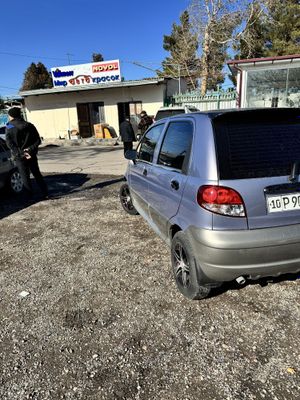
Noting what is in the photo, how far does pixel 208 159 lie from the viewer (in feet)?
7.79

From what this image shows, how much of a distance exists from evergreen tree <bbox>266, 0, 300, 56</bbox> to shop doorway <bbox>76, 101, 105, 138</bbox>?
538 inches

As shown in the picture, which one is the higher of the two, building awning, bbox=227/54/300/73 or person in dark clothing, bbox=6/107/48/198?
building awning, bbox=227/54/300/73

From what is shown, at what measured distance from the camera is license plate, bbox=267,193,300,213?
231 cm

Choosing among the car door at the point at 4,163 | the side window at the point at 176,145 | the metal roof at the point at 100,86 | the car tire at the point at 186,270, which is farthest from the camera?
the metal roof at the point at 100,86

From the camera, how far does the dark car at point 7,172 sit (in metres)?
6.75

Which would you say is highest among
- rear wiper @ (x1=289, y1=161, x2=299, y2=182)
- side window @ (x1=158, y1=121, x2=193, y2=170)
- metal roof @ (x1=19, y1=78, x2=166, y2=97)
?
metal roof @ (x1=19, y1=78, x2=166, y2=97)

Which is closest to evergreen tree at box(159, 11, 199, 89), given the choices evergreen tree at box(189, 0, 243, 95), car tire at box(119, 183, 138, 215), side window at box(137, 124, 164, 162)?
evergreen tree at box(189, 0, 243, 95)

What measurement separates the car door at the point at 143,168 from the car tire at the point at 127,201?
0.64 meters

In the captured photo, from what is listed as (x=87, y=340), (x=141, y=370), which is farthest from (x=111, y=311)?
(x=141, y=370)

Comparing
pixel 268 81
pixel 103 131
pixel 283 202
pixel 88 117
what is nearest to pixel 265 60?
pixel 268 81

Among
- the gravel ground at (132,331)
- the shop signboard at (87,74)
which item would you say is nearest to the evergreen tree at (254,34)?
the shop signboard at (87,74)

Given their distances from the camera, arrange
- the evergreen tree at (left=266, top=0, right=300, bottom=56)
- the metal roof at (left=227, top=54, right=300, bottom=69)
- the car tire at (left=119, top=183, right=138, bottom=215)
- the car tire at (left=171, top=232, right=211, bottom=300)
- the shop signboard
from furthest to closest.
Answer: the evergreen tree at (left=266, top=0, right=300, bottom=56)
the shop signboard
the metal roof at (left=227, top=54, right=300, bottom=69)
the car tire at (left=119, top=183, right=138, bottom=215)
the car tire at (left=171, top=232, right=211, bottom=300)

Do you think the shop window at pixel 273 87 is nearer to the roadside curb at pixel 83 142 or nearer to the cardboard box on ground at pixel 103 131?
the roadside curb at pixel 83 142

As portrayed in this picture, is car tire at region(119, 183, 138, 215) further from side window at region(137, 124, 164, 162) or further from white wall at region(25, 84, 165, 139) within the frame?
white wall at region(25, 84, 165, 139)
